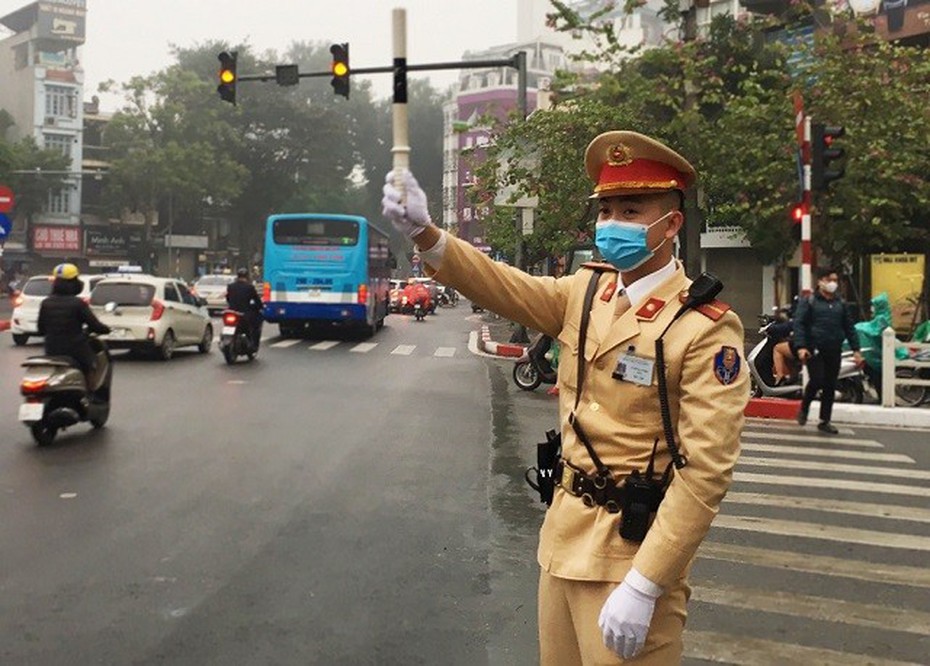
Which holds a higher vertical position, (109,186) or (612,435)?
(109,186)

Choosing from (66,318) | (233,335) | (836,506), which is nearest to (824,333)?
(836,506)

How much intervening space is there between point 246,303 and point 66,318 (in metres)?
8.15

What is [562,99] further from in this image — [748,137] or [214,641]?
[214,641]

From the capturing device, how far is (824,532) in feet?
20.4

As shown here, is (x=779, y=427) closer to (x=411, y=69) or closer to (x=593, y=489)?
(x=411, y=69)

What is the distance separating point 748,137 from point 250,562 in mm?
17708

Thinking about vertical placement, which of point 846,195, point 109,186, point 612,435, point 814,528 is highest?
point 109,186

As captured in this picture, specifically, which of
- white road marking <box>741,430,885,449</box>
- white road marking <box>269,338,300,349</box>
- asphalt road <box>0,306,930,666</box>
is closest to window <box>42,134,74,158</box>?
white road marking <box>269,338,300,349</box>

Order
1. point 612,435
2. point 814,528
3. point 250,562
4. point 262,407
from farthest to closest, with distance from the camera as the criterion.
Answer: point 262,407 → point 814,528 → point 250,562 → point 612,435

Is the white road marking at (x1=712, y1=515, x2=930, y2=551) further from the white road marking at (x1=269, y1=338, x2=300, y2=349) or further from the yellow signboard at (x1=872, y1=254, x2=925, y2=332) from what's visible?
the white road marking at (x1=269, y1=338, x2=300, y2=349)

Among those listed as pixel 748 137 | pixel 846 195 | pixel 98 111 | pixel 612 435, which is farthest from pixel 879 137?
pixel 98 111

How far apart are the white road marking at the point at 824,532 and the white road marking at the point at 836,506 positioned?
481 mm

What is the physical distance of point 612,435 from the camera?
8.01 ft

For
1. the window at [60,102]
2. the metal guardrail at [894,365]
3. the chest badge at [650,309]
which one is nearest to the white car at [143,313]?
the metal guardrail at [894,365]
